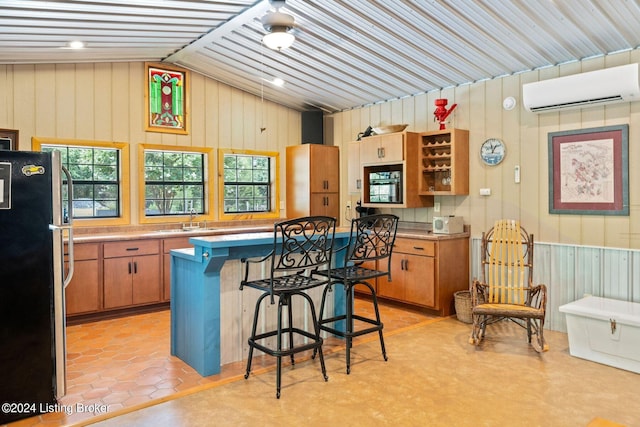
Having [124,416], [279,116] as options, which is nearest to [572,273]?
[124,416]

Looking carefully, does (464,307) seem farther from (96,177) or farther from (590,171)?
(96,177)

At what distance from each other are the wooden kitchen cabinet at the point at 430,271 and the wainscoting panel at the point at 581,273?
80cm

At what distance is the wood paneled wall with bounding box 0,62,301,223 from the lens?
5.09m

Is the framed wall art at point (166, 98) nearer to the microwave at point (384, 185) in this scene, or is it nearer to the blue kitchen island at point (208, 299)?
the microwave at point (384, 185)

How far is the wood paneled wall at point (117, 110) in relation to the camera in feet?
16.7

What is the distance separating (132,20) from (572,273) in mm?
4719

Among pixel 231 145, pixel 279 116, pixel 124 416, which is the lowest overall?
pixel 124 416

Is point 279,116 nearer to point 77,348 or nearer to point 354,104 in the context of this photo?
point 354,104

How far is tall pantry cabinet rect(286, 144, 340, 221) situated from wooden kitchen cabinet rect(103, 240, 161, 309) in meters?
2.22

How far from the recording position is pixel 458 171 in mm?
5266

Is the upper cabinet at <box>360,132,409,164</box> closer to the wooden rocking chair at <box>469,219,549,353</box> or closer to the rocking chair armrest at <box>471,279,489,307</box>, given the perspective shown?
the wooden rocking chair at <box>469,219,549,353</box>

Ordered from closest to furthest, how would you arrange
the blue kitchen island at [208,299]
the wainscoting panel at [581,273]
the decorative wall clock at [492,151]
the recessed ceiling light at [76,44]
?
the blue kitchen island at [208,299]
the wainscoting panel at [581,273]
the recessed ceiling light at [76,44]
the decorative wall clock at [492,151]

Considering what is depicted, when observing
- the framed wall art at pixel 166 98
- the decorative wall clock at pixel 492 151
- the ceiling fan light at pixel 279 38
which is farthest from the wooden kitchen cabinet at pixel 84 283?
the decorative wall clock at pixel 492 151

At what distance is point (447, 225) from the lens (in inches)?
203
